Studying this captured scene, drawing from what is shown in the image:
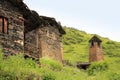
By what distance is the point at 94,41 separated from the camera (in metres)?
52.8

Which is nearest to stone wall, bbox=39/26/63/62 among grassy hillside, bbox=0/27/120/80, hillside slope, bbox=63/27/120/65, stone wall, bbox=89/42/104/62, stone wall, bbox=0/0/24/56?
grassy hillside, bbox=0/27/120/80

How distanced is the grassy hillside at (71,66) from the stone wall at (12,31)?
1680 mm

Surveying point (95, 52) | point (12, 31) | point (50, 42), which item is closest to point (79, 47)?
point (95, 52)

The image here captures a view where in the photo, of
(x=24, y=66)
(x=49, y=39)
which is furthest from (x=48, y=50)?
(x=24, y=66)

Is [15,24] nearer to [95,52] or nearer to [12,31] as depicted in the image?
[12,31]

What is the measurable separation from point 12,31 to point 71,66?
1995cm

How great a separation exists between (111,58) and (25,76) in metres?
43.4

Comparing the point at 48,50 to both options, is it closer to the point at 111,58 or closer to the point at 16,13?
the point at 16,13

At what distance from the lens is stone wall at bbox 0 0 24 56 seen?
875 inches

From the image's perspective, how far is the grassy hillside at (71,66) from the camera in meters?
18.0

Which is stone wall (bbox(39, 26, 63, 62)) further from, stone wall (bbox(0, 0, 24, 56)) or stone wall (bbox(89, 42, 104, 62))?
stone wall (bbox(0, 0, 24, 56))

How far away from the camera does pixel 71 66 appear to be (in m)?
42.3

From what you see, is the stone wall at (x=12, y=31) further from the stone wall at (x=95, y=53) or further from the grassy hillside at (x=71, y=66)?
the stone wall at (x=95, y=53)

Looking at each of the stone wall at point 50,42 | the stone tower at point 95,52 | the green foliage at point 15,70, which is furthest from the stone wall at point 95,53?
the green foliage at point 15,70
